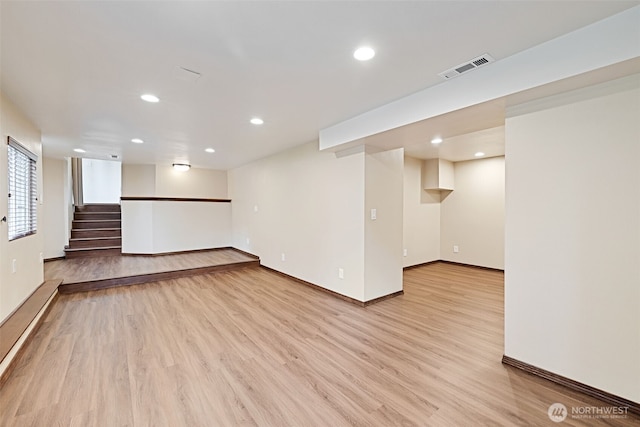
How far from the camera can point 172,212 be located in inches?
262

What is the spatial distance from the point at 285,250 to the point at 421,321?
2688mm

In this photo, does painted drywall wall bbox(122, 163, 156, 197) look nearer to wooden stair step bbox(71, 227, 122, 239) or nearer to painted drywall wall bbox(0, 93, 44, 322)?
wooden stair step bbox(71, 227, 122, 239)

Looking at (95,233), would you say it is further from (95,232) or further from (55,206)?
(55,206)

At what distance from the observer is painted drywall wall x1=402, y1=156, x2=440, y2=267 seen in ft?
18.6

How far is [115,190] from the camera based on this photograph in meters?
8.72

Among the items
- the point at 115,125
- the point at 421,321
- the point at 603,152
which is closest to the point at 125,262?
the point at 115,125

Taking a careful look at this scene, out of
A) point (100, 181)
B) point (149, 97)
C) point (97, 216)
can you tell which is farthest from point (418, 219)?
point (100, 181)

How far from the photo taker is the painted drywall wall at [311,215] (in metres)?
3.70

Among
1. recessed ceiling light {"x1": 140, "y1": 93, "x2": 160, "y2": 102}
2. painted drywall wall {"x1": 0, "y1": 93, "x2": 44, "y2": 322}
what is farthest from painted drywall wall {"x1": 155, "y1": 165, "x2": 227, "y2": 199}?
recessed ceiling light {"x1": 140, "y1": 93, "x2": 160, "y2": 102}

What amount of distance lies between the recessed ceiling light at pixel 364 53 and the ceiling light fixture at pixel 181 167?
5.98 metres

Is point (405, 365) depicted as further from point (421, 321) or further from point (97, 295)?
point (97, 295)

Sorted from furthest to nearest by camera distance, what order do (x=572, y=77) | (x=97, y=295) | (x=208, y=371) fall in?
(x=97, y=295)
(x=208, y=371)
(x=572, y=77)

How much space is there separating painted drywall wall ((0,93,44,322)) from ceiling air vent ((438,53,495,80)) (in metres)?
3.83

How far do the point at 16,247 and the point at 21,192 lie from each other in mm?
697
